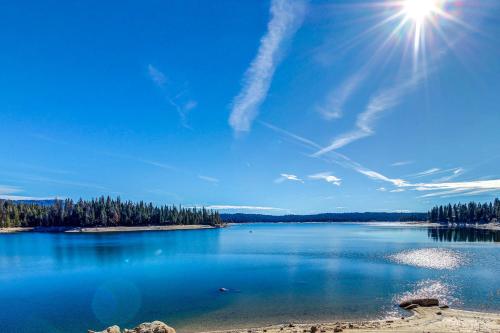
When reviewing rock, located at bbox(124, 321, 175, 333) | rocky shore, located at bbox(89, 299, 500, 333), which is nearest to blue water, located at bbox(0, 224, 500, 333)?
rocky shore, located at bbox(89, 299, 500, 333)

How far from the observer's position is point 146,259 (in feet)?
258

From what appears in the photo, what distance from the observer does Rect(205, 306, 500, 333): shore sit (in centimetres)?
2547

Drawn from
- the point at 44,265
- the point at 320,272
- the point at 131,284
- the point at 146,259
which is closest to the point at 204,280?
the point at 131,284

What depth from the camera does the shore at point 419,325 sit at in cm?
2547

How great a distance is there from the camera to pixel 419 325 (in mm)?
27047

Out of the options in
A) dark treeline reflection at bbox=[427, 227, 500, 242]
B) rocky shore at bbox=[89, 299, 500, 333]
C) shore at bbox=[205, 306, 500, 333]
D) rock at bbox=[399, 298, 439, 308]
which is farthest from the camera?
dark treeline reflection at bbox=[427, 227, 500, 242]

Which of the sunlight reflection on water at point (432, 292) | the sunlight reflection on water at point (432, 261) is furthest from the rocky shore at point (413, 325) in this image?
the sunlight reflection on water at point (432, 261)

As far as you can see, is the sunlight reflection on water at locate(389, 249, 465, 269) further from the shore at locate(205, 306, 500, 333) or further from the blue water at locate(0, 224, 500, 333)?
the shore at locate(205, 306, 500, 333)

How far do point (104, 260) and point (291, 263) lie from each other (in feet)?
144

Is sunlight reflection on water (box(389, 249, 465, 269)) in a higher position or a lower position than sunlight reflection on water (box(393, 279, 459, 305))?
lower

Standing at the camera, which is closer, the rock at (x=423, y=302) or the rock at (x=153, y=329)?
the rock at (x=153, y=329)

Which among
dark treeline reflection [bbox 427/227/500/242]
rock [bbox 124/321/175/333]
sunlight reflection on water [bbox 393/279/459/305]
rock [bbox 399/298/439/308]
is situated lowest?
A: dark treeline reflection [bbox 427/227/500/242]

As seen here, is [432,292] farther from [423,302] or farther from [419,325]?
[419,325]

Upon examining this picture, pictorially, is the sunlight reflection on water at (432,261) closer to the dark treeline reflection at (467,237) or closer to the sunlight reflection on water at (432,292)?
the sunlight reflection on water at (432,292)
